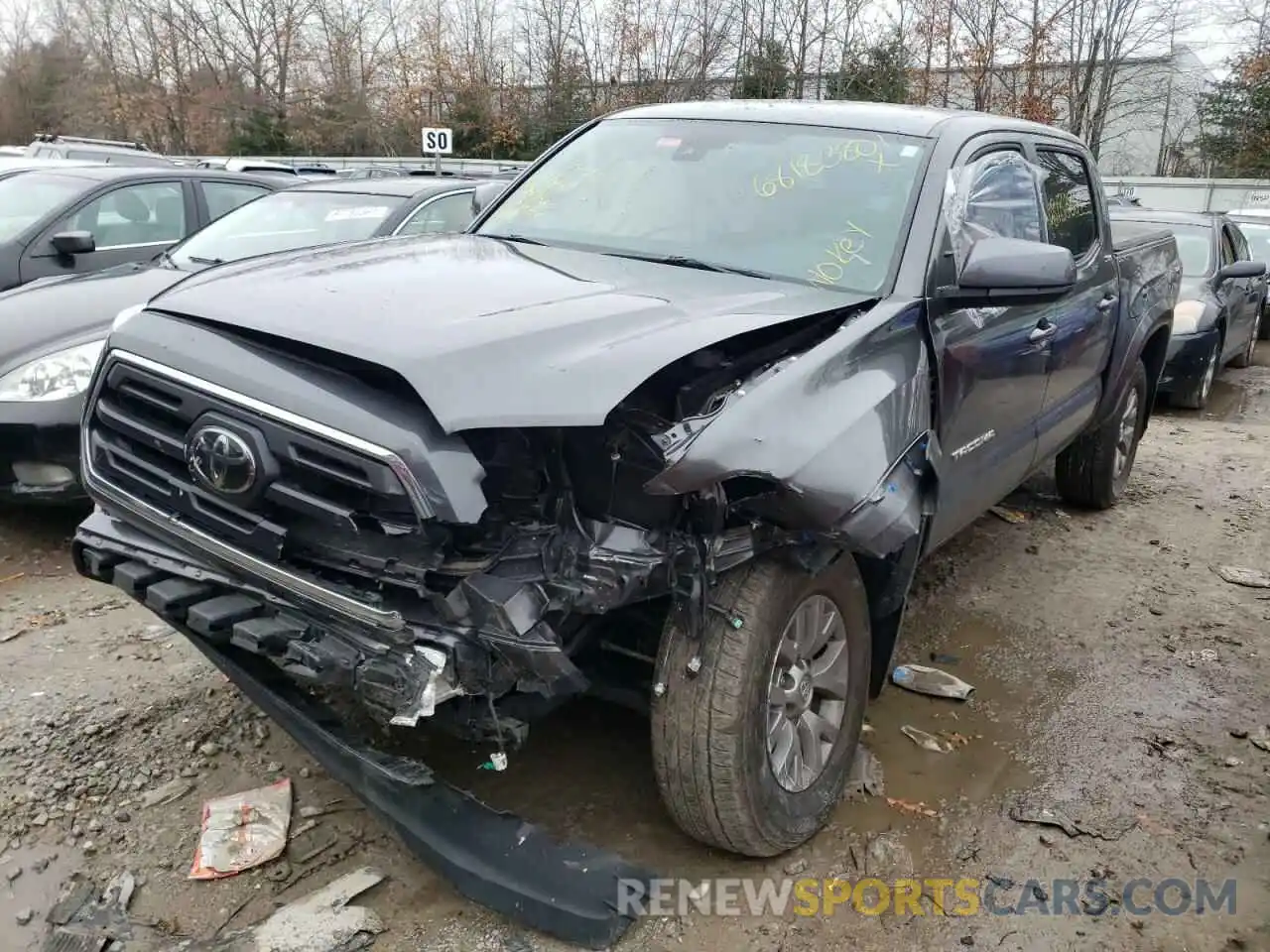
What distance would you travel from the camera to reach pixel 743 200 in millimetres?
3289

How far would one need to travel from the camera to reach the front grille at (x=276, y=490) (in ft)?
7.00

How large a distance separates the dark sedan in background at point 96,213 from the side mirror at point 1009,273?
211 inches

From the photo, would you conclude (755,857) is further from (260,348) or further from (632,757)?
Answer: (260,348)

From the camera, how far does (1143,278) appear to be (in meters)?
5.03

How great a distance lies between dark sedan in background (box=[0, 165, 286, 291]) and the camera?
20.2 ft

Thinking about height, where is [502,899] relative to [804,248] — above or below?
below

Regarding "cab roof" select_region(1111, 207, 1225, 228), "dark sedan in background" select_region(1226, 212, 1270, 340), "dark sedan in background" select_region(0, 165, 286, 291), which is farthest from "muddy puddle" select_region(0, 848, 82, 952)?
"dark sedan in background" select_region(1226, 212, 1270, 340)

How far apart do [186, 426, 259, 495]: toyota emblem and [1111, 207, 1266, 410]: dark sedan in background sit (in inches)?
271

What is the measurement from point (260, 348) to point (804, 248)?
5.32 feet

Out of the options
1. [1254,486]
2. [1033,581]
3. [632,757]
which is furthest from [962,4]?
[632,757]

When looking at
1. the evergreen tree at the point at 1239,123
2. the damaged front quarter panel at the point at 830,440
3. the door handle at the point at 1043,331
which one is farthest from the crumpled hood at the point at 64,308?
the evergreen tree at the point at 1239,123

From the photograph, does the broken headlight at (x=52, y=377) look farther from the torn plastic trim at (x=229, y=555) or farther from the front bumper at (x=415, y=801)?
the front bumper at (x=415, y=801)

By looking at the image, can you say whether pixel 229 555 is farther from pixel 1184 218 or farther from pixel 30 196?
pixel 1184 218

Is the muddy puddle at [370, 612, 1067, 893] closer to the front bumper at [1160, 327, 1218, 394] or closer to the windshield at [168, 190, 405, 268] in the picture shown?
the windshield at [168, 190, 405, 268]
